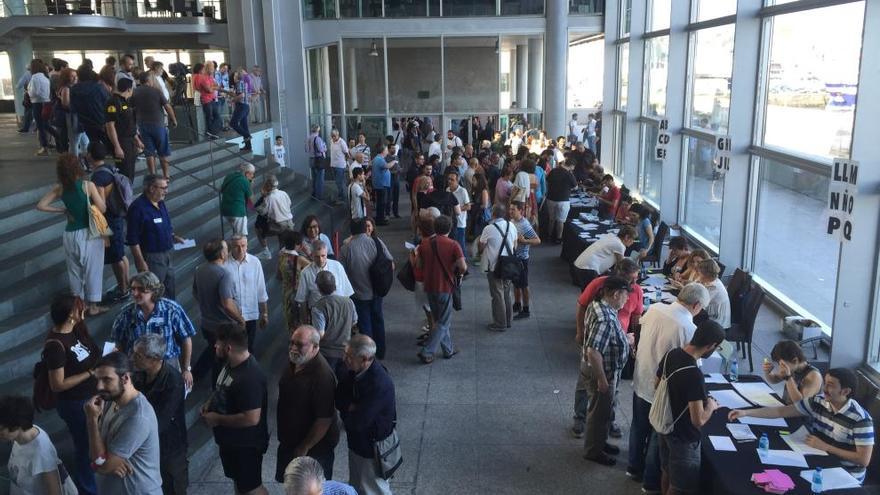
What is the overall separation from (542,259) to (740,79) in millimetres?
4735

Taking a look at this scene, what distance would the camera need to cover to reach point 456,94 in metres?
26.0

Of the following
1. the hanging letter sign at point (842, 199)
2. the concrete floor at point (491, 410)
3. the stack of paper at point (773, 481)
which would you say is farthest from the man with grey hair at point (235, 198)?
the stack of paper at point (773, 481)

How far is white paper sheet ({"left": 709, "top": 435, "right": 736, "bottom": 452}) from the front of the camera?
15.5 feet

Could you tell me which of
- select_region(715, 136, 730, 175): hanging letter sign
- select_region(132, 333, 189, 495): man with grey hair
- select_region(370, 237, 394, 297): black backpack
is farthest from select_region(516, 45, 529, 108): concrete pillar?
select_region(132, 333, 189, 495): man with grey hair

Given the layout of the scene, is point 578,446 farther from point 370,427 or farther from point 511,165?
point 511,165

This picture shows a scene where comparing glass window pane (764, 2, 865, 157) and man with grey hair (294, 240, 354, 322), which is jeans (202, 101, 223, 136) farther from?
glass window pane (764, 2, 865, 157)

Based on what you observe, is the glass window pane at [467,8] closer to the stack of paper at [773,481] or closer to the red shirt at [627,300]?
the red shirt at [627,300]

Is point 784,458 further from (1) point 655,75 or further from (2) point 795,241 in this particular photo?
(1) point 655,75

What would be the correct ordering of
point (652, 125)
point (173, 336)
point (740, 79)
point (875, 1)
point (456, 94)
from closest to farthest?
1. point (173, 336)
2. point (875, 1)
3. point (740, 79)
4. point (652, 125)
5. point (456, 94)

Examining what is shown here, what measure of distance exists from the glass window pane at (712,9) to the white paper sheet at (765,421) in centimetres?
707

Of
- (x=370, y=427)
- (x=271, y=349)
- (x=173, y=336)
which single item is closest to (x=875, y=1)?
(x=370, y=427)

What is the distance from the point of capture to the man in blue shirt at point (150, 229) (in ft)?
21.2

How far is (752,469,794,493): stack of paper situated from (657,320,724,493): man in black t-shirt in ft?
1.37

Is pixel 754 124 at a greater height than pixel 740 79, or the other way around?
pixel 740 79
